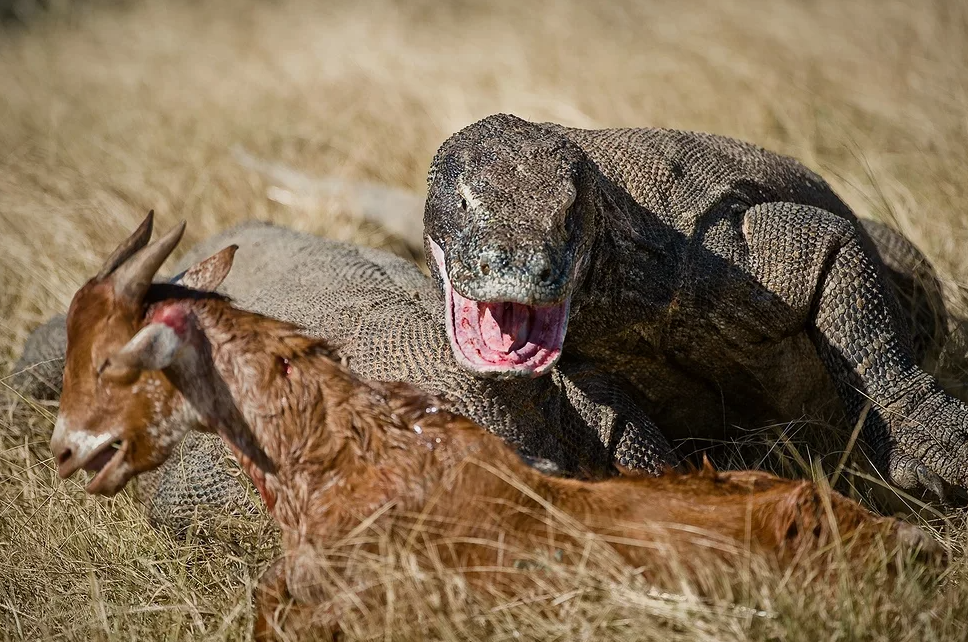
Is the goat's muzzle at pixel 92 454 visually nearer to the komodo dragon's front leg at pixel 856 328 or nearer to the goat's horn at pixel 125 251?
the goat's horn at pixel 125 251

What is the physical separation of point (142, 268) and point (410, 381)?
161 centimetres

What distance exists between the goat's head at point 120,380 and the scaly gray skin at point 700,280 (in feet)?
3.77

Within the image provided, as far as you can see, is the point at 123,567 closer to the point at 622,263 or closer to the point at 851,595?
the point at 622,263

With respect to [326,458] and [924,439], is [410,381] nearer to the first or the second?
[326,458]

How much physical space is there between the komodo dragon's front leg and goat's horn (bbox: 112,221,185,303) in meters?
2.53

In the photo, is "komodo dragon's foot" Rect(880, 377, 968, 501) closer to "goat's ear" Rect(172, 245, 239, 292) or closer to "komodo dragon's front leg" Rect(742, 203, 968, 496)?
"komodo dragon's front leg" Rect(742, 203, 968, 496)

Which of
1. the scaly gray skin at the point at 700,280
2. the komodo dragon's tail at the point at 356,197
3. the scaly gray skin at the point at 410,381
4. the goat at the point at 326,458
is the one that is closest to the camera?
the goat at the point at 326,458

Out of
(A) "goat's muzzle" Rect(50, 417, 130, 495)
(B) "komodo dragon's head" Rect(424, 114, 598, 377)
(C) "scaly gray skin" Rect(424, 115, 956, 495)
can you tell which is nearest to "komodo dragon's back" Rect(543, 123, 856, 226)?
(C) "scaly gray skin" Rect(424, 115, 956, 495)

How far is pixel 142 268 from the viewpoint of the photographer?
275cm

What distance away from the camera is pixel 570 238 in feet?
12.7

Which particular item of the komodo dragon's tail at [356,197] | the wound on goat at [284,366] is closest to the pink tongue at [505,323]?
the wound on goat at [284,366]

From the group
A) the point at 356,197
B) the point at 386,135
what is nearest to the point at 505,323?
the point at 356,197

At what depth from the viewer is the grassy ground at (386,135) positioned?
9.61 feet

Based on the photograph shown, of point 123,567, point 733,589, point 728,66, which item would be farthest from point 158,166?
point 733,589
